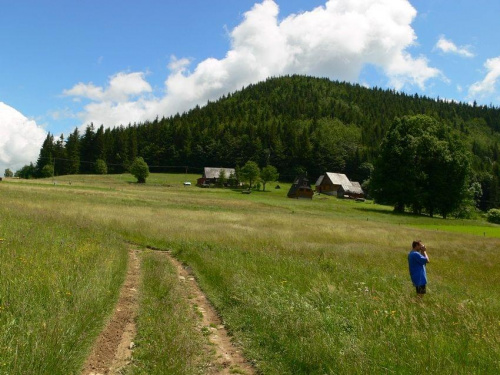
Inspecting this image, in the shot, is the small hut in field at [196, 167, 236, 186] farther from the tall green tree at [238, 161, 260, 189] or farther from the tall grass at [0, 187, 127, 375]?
the tall grass at [0, 187, 127, 375]

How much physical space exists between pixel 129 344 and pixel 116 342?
248 millimetres

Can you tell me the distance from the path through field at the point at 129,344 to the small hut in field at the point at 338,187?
371 feet

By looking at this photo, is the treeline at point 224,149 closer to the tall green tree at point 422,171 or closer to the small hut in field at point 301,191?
the small hut in field at point 301,191

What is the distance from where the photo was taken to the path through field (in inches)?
235

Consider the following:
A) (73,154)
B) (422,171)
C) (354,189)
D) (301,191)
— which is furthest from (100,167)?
(422,171)

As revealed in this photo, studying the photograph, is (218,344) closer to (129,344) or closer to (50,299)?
(129,344)

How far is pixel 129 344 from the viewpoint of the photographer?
6.76 meters

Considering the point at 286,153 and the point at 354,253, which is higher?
the point at 286,153

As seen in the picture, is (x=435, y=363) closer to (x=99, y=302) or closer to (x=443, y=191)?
(x=99, y=302)

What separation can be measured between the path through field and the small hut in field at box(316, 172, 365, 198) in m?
113

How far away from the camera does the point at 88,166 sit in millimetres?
142500

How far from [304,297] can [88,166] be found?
14875cm

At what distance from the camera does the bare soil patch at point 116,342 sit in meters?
5.83

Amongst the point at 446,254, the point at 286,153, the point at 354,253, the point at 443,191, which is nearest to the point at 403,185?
the point at 443,191
